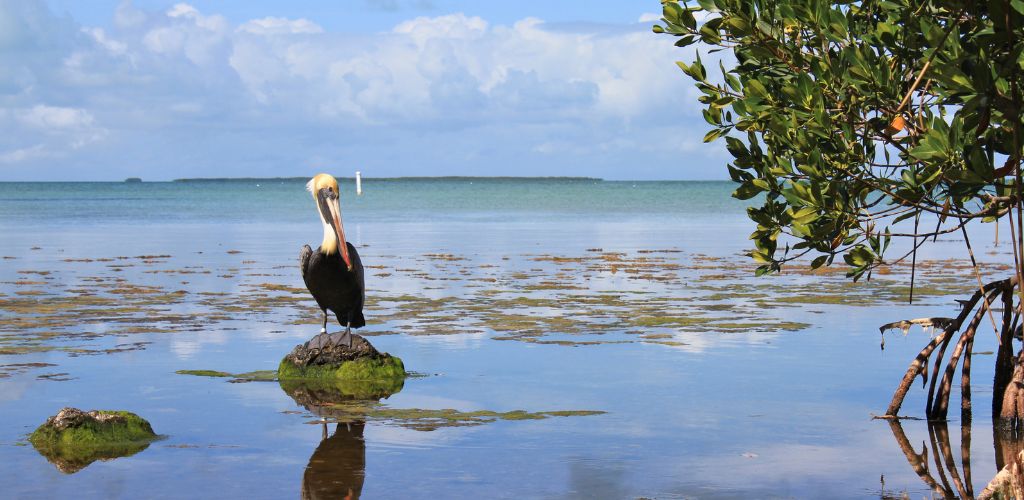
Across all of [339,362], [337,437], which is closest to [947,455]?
[337,437]

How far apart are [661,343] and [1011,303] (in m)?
6.04

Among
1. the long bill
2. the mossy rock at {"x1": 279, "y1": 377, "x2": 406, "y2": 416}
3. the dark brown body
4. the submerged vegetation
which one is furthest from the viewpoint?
the submerged vegetation

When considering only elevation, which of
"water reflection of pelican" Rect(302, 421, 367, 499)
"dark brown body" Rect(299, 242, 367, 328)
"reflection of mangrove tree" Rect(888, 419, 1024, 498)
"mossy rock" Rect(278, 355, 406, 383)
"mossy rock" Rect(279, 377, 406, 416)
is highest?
"dark brown body" Rect(299, 242, 367, 328)

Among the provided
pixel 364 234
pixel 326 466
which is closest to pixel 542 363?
pixel 326 466

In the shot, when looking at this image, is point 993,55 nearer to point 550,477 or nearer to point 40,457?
point 550,477

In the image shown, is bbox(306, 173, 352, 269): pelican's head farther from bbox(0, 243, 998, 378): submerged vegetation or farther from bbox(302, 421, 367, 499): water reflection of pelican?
bbox(0, 243, 998, 378): submerged vegetation

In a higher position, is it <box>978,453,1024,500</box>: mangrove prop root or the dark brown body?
the dark brown body

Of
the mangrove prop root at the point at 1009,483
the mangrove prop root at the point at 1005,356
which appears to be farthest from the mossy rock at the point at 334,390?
the mangrove prop root at the point at 1009,483

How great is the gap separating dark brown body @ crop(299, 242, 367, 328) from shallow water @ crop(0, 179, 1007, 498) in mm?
1053

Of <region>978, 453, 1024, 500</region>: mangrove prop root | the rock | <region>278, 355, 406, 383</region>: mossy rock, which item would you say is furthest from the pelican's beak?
<region>978, 453, 1024, 500</region>: mangrove prop root

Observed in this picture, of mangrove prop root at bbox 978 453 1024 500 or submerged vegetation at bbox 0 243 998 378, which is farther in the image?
submerged vegetation at bbox 0 243 998 378

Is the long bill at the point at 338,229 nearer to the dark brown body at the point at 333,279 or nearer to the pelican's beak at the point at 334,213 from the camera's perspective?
the pelican's beak at the point at 334,213

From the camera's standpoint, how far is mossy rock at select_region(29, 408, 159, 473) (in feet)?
31.1

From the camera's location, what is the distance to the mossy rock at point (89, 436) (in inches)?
373
